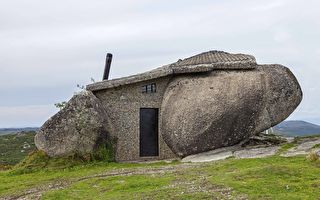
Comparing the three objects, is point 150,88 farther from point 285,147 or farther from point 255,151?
point 285,147

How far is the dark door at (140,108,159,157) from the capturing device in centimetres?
2659

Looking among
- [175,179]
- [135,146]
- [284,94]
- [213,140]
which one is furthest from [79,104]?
[284,94]

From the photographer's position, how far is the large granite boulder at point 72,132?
23.6 metres

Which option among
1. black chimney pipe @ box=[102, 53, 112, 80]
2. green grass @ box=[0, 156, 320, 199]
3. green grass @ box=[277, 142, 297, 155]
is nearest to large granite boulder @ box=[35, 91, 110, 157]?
green grass @ box=[0, 156, 320, 199]

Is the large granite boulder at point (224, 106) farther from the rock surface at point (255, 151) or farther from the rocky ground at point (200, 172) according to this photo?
the rocky ground at point (200, 172)

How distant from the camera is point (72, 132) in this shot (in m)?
23.6

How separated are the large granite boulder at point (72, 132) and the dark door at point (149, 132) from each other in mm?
3028

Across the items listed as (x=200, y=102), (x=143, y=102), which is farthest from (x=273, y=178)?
(x=143, y=102)

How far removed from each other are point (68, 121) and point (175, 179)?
854 cm

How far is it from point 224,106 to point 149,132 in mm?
4809

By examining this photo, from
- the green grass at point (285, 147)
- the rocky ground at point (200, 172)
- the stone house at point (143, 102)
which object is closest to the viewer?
the rocky ground at point (200, 172)

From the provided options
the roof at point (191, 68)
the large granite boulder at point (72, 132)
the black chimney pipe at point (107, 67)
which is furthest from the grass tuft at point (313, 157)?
the black chimney pipe at point (107, 67)

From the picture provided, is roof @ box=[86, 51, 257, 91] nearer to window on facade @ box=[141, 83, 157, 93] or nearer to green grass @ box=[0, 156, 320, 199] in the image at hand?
window on facade @ box=[141, 83, 157, 93]

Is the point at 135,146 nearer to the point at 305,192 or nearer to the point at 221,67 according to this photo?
the point at 221,67
